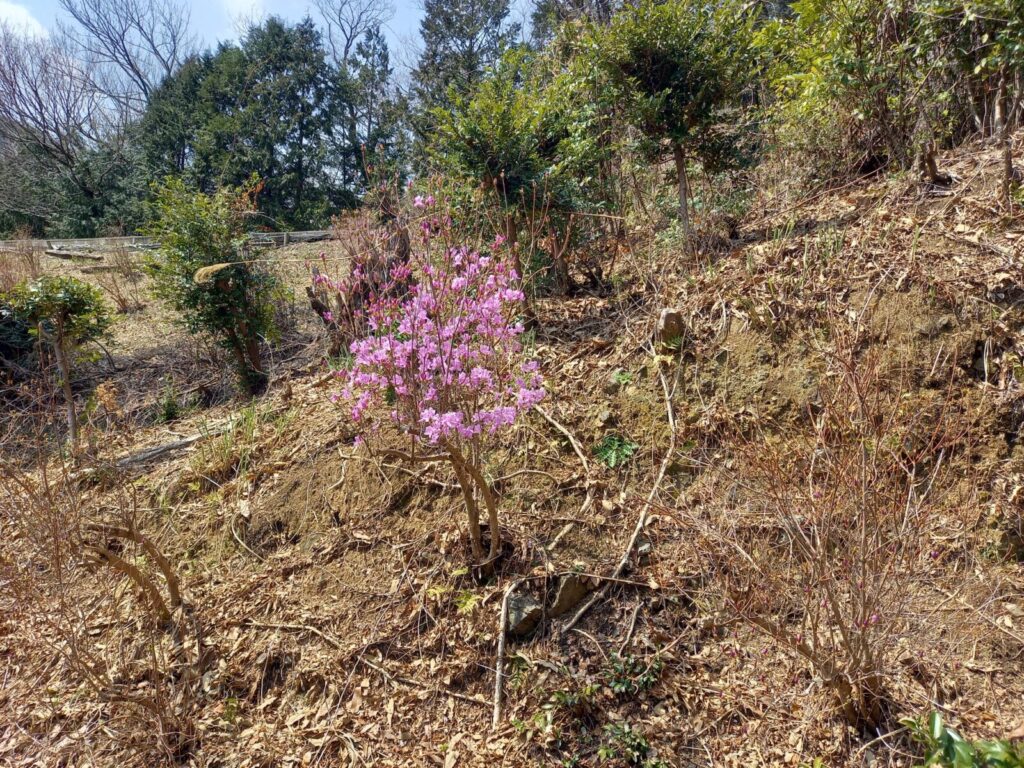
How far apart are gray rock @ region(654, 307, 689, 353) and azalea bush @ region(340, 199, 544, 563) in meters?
1.05

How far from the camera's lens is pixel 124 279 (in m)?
9.71

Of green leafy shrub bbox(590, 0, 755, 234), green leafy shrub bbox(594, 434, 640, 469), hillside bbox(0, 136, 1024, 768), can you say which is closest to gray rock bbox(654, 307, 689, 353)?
hillside bbox(0, 136, 1024, 768)

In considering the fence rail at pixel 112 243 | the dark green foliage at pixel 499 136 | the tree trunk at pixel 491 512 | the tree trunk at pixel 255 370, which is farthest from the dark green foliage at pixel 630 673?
the fence rail at pixel 112 243

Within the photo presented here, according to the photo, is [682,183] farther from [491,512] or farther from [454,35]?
[454,35]

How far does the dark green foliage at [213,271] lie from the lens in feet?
17.2

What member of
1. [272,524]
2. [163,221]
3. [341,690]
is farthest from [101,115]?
[341,690]

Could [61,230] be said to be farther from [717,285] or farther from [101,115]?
[717,285]

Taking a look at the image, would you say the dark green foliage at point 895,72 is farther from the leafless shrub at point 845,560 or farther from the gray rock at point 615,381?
the leafless shrub at point 845,560

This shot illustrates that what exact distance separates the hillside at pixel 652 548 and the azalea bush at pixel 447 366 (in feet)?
1.81

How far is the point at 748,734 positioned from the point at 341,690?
182 centimetres

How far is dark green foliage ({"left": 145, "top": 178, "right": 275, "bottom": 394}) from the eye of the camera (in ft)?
17.2

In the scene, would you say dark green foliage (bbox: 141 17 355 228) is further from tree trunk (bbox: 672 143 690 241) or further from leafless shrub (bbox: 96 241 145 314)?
tree trunk (bbox: 672 143 690 241)

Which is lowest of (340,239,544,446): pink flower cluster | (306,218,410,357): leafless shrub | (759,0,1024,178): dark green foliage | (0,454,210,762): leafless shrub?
(0,454,210,762): leafless shrub

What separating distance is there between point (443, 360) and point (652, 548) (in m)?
1.46
